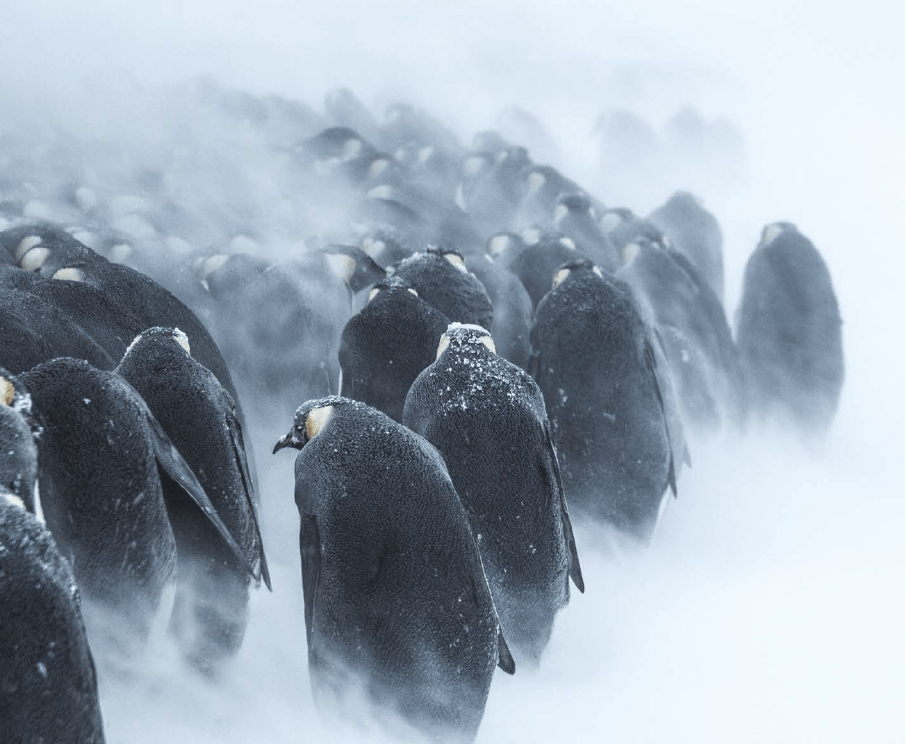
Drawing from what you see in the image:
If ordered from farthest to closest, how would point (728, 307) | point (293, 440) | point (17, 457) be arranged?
point (728, 307)
point (293, 440)
point (17, 457)

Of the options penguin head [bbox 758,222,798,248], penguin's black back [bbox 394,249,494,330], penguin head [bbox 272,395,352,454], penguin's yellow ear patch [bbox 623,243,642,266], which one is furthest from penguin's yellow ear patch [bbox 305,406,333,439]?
penguin head [bbox 758,222,798,248]

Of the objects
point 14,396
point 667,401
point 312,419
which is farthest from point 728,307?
point 14,396

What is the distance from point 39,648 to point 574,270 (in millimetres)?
1630

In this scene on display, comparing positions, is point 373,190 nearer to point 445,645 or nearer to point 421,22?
point 421,22

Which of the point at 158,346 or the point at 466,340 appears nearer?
the point at 158,346

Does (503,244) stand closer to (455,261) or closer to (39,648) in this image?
(455,261)

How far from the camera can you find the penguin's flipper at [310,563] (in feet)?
4.94

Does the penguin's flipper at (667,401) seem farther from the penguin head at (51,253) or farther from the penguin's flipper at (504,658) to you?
the penguin head at (51,253)

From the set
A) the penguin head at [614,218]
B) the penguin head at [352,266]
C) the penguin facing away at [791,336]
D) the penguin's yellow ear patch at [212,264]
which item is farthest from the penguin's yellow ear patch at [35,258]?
the penguin head at [614,218]

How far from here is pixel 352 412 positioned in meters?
1.62

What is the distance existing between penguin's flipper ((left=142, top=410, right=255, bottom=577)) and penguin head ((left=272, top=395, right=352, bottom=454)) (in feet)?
0.66

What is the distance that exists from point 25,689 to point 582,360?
54.3 inches

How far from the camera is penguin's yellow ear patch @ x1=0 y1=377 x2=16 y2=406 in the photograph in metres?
1.34

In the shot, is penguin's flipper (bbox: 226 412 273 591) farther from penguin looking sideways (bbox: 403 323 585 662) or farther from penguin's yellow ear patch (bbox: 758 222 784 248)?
penguin's yellow ear patch (bbox: 758 222 784 248)
